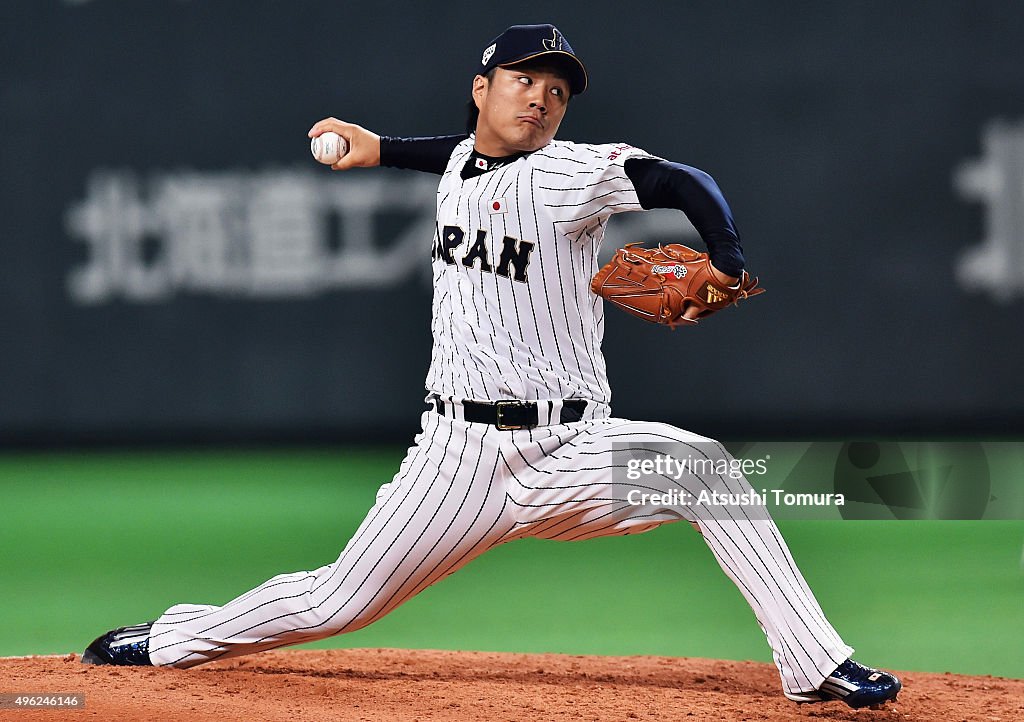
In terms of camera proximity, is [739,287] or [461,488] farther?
[461,488]

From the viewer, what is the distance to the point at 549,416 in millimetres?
3590

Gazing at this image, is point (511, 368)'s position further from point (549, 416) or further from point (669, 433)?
point (669, 433)

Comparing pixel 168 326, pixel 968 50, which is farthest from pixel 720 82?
pixel 168 326

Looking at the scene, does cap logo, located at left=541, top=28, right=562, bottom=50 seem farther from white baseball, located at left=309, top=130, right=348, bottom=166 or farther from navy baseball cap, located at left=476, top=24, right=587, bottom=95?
white baseball, located at left=309, top=130, right=348, bottom=166

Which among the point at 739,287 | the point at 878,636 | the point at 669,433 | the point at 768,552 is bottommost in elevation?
the point at 878,636

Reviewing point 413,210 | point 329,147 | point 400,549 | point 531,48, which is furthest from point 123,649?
point 413,210

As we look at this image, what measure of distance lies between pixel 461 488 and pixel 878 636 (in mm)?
2035

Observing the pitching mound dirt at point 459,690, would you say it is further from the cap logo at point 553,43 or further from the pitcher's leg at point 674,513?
the cap logo at point 553,43

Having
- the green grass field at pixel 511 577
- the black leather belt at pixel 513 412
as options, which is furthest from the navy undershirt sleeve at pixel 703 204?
the green grass field at pixel 511 577

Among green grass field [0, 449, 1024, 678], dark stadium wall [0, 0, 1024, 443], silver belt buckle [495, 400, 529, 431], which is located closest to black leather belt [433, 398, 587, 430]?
silver belt buckle [495, 400, 529, 431]

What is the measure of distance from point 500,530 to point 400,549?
271 mm

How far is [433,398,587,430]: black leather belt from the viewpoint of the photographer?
3.59 meters

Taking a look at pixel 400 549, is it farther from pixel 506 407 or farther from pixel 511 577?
pixel 511 577

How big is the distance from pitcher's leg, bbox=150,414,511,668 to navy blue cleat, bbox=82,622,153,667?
266 millimetres
